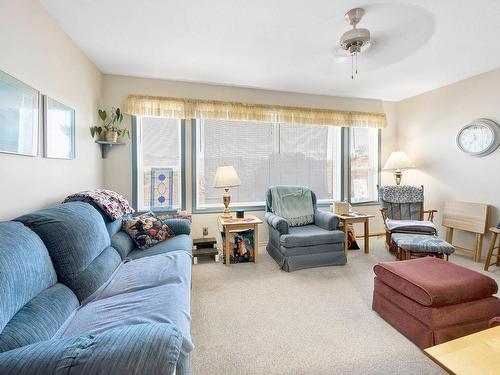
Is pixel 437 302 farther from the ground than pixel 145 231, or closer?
closer

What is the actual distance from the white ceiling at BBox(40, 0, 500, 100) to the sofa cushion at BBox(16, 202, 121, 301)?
1645 millimetres

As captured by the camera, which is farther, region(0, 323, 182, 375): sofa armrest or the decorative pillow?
the decorative pillow

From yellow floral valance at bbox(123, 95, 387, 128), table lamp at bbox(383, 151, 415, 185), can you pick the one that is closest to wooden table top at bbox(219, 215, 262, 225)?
yellow floral valance at bbox(123, 95, 387, 128)

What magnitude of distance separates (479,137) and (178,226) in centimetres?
407

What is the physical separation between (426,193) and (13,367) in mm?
4953

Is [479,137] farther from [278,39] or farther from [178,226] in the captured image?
[178,226]

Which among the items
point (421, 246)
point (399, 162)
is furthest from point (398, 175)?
point (421, 246)

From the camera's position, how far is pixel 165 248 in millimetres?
2379

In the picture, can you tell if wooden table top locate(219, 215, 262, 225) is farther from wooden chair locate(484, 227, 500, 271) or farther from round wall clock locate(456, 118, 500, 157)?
round wall clock locate(456, 118, 500, 157)

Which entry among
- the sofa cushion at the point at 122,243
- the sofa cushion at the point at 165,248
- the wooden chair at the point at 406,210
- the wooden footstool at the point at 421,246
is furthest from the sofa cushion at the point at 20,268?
the wooden chair at the point at 406,210

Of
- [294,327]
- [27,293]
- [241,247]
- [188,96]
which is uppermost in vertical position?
[188,96]

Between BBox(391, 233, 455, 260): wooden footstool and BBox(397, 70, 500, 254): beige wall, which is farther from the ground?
BBox(397, 70, 500, 254): beige wall

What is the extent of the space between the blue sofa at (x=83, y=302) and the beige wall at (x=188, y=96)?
5.02 feet

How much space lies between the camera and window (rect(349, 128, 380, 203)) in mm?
4363
